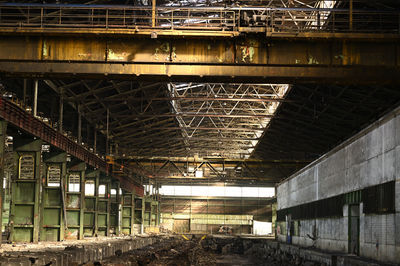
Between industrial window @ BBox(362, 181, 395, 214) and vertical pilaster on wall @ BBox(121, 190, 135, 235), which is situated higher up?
industrial window @ BBox(362, 181, 395, 214)

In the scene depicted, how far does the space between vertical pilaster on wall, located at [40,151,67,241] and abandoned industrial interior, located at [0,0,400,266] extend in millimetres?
63

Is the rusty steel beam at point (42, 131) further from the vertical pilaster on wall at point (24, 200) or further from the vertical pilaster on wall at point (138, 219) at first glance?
the vertical pilaster on wall at point (138, 219)

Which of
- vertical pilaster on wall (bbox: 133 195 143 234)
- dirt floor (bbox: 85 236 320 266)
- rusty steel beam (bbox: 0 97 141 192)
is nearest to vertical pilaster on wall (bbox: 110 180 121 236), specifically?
rusty steel beam (bbox: 0 97 141 192)

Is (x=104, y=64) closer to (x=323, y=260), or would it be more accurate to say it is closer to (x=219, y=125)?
(x=323, y=260)

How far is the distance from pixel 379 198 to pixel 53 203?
15.4 metres

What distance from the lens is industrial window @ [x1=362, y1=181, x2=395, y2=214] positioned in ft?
47.2

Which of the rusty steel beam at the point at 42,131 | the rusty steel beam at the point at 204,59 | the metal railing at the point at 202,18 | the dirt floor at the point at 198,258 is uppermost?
the metal railing at the point at 202,18

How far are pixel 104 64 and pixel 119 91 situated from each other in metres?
14.8

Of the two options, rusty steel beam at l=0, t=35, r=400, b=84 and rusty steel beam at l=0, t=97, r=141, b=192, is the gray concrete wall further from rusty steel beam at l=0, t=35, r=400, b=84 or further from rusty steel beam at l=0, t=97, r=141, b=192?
rusty steel beam at l=0, t=97, r=141, b=192

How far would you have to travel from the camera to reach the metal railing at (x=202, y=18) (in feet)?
43.9

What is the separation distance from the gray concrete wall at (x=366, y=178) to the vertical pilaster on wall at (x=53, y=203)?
12022 millimetres

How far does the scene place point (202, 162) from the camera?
3481 cm

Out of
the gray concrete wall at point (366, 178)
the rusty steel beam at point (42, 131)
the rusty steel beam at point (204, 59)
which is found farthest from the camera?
the rusty steel beam at point (42, 131)

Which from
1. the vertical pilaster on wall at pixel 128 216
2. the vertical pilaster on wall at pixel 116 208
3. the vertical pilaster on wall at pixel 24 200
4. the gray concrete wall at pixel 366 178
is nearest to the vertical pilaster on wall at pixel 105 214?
the vertical pilaster on wall at pixel 116 208
